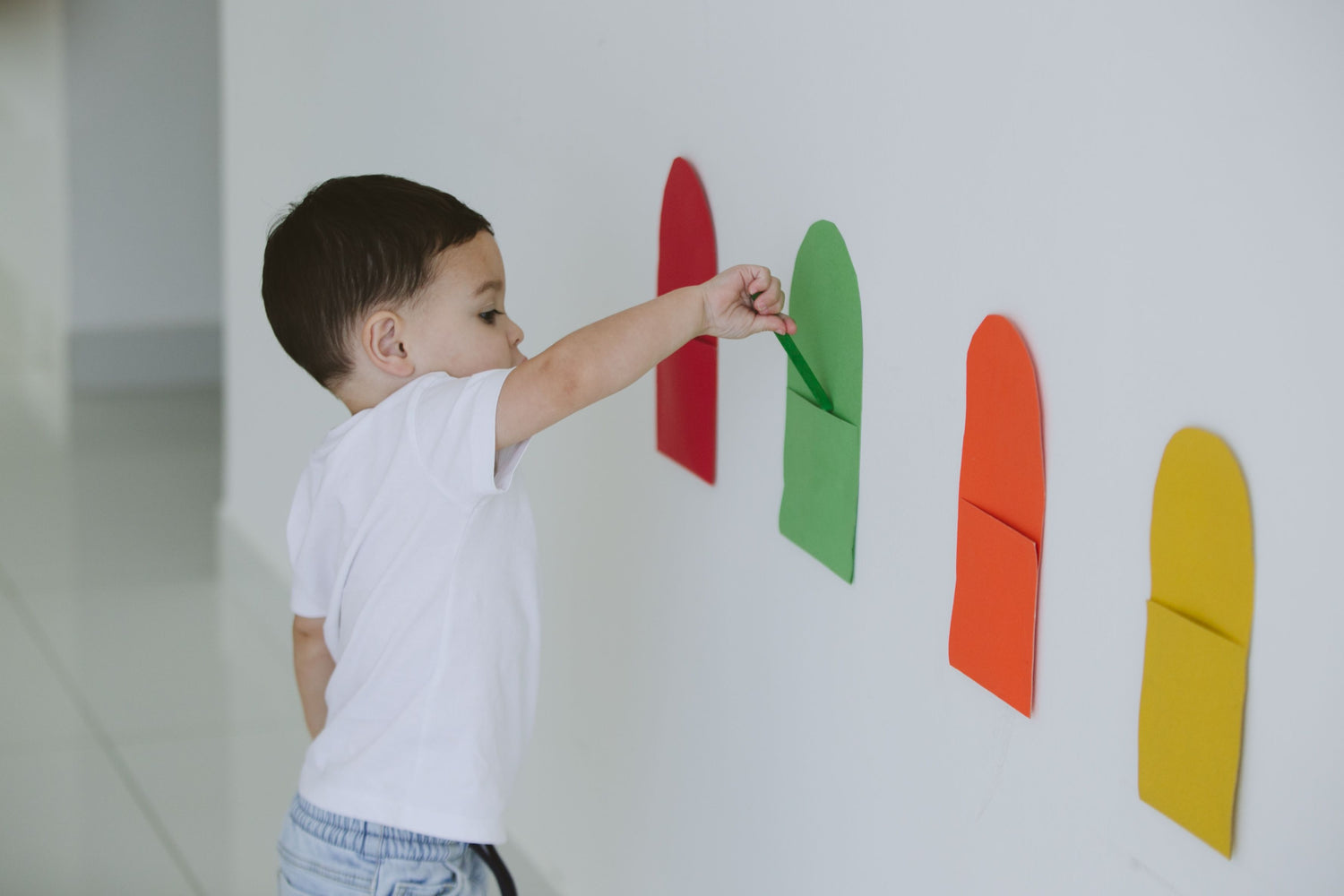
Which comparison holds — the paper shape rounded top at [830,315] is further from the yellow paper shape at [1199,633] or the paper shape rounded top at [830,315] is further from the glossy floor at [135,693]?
the glossy floor at [135,693]

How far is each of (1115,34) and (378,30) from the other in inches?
49.9

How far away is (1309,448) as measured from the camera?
1.87ft

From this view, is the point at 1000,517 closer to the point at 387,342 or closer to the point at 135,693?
the point at 387,342

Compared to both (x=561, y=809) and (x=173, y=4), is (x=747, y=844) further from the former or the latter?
(x=173, y=4)

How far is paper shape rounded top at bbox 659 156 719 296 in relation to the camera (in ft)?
3.50

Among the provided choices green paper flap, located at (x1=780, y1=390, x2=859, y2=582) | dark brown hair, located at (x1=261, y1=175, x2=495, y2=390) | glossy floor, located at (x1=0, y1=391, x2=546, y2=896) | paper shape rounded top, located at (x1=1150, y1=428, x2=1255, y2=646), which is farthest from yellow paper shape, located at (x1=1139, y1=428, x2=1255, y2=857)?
glossy floor, located at (x1=0, y1=391, x2=546, y2=896)

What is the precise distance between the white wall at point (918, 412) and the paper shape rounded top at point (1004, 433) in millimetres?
11

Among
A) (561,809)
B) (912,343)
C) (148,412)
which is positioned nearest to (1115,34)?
(912,343)

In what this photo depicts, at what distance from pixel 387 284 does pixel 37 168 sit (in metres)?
3.59

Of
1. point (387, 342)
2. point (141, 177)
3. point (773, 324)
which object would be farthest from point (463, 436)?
point (141, 177)

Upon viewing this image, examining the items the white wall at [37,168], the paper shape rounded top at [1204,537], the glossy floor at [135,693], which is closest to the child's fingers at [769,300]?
the paper shape rounded top at [1204,537]

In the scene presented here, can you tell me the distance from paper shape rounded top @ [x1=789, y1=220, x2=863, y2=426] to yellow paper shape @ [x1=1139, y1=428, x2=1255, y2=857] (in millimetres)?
278

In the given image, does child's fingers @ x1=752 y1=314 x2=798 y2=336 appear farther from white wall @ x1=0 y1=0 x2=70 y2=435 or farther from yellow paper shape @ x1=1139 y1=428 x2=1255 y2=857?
white wall @ x1=0 y1=0 x2=70 y2=435

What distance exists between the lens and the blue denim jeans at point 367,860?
0.99 metres
